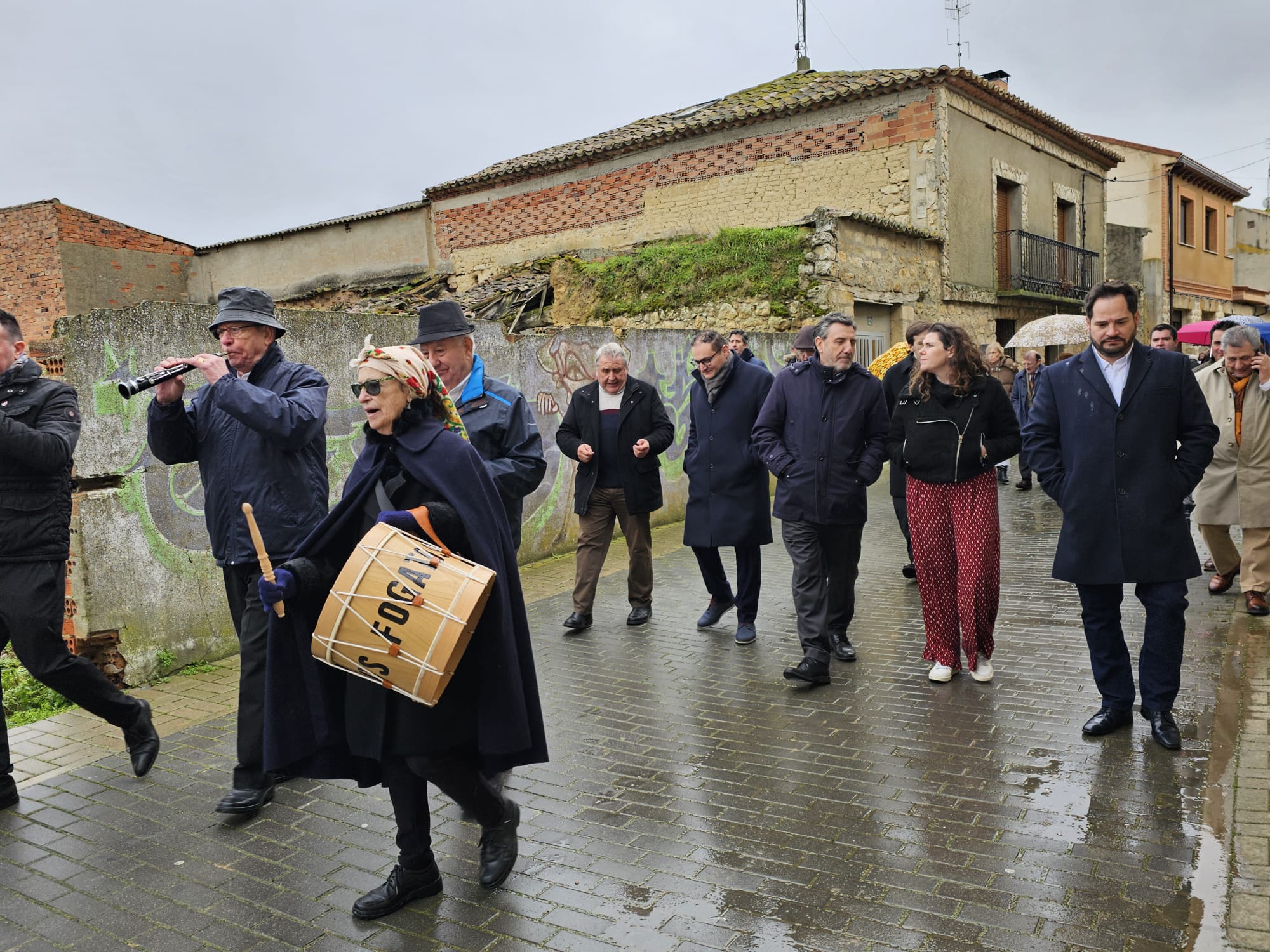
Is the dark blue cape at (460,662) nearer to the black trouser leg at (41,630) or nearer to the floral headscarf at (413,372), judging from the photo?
the floral headscarf at (413,372)

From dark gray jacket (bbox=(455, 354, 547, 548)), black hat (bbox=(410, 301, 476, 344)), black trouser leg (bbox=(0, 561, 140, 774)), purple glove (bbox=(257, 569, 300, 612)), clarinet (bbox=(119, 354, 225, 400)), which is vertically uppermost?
black hat (bbox=(410, 301, 476, 344))

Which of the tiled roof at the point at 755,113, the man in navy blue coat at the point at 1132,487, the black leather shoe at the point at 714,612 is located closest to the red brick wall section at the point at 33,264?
the tiled roof at the point at 755,113

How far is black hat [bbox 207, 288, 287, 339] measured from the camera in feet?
13.8

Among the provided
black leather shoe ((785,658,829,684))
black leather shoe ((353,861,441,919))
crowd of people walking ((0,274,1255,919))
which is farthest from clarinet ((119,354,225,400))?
black leather shoe ((785,658,829,684))

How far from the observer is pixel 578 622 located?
7.01 metres

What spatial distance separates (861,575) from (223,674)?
5.27 m

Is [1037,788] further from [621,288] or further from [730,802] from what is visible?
[621,288]

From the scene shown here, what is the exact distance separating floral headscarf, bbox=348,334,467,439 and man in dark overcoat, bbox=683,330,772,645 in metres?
3.35

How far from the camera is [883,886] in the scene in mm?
3348

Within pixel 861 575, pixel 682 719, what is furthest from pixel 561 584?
pixel 682 719

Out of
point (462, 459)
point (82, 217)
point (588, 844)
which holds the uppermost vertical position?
point (82, 217)

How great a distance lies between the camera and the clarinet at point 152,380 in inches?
152

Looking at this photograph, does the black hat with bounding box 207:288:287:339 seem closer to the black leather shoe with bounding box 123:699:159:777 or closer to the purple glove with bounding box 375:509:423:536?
the purple glove with bounding box 375:509:423:536

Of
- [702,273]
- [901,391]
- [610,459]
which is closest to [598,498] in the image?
[610,459]
